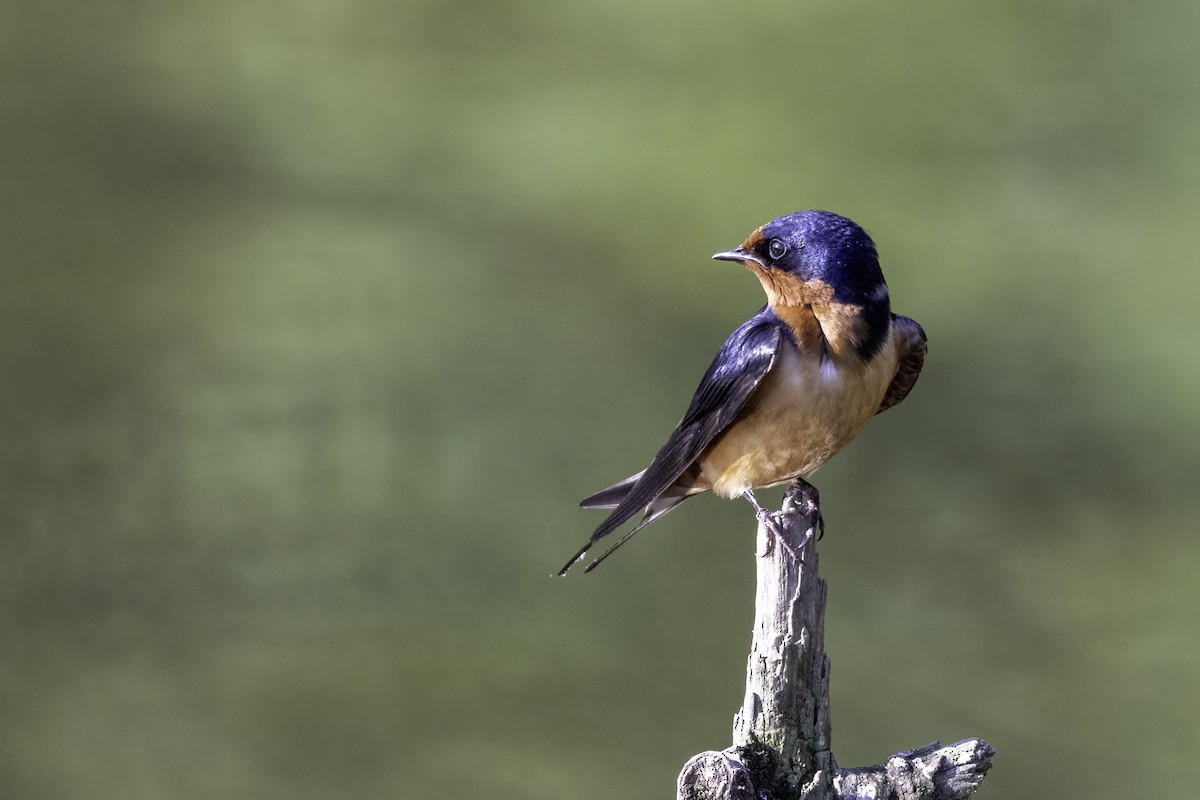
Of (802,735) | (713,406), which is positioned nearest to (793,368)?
(713,406)

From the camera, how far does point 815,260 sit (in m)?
3.13

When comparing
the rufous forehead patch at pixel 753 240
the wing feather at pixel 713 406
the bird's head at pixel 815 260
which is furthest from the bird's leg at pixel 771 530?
the rufous forehead patch at pixel 753 240

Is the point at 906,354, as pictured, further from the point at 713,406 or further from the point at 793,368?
the point at 713,406

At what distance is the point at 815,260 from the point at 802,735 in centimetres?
105

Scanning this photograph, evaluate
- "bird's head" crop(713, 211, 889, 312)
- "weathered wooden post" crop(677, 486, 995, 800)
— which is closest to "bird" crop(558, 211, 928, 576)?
"bird's head" crop(713, 211, 889, 312)

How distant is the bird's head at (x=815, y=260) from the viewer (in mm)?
3115

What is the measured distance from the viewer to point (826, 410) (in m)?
3.12

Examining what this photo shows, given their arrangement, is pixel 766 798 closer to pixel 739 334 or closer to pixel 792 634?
pixel 792 634

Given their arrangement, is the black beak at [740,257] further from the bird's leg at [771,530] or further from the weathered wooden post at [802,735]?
the weathered wooden post at [802,735]

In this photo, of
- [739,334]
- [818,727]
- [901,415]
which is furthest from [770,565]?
[901,415]

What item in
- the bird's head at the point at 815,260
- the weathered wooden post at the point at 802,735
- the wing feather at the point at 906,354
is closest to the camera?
the weathered wooden post at the point at 802,735

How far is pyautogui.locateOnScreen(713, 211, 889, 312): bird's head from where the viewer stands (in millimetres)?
3115

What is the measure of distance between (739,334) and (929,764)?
40.9 inches

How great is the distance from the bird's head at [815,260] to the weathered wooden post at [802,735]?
24.2 inches
